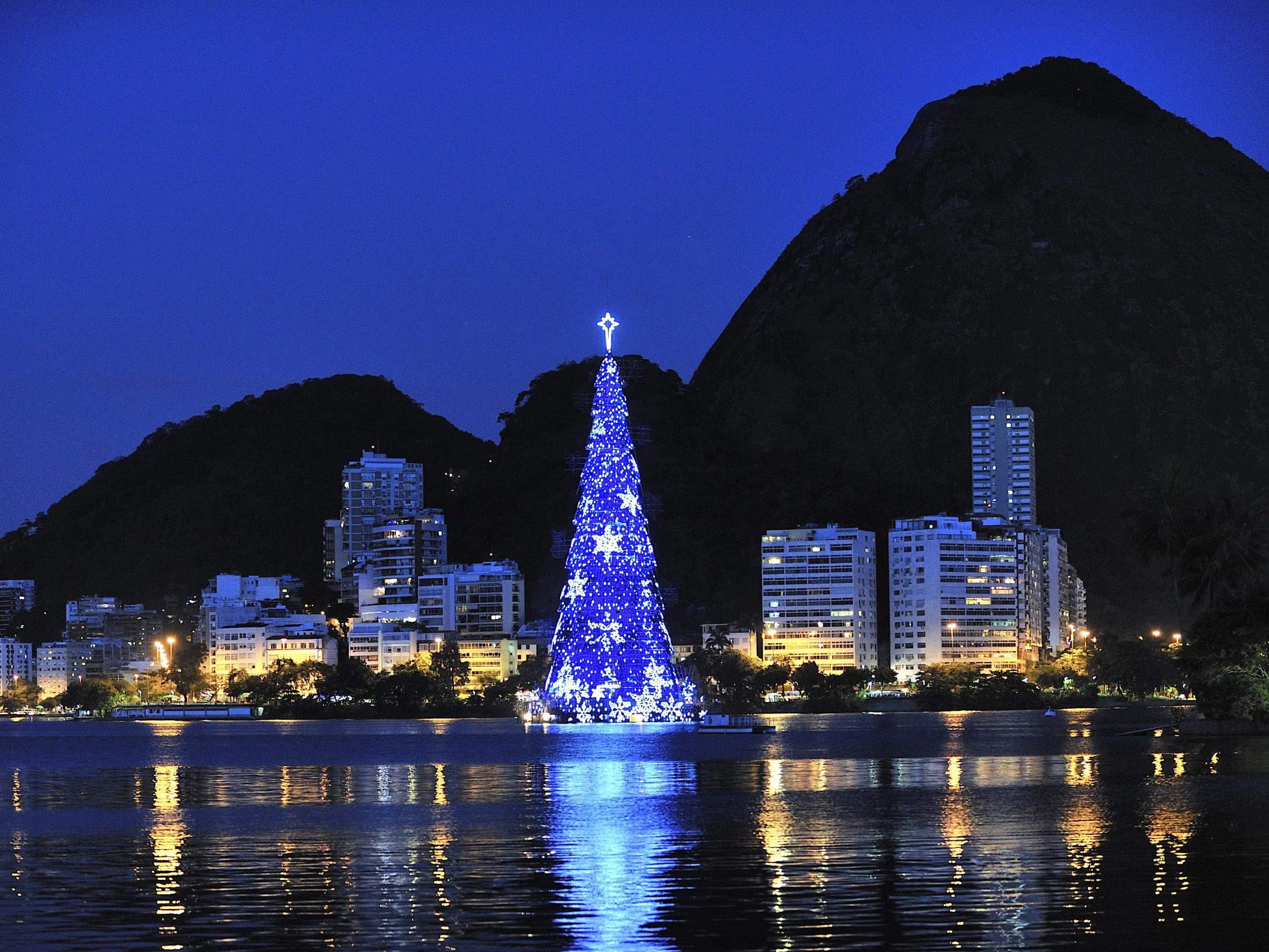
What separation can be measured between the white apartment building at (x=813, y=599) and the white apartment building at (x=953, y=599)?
14.4 ft

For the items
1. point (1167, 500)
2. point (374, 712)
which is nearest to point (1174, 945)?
point (1167, 500)

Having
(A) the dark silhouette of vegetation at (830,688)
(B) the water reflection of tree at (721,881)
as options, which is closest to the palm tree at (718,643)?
(A) the dark silhouette of vegetation at (830,688)

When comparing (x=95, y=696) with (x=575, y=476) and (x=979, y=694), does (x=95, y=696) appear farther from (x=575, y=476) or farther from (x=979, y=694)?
(x=979, y=694)

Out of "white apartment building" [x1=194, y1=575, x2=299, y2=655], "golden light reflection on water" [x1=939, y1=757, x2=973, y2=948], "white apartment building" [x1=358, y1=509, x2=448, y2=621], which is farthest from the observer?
"white apartment building" [x1=358, y1=509, x2=448, y2=621]

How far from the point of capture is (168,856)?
29.3m

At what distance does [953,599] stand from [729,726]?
3132 inches

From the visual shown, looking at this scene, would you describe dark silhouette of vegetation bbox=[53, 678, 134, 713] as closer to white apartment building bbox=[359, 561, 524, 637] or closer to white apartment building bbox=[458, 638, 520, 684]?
white apartment building bbox=[359, 561, 524, 637]

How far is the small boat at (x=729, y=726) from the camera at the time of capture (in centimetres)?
8788

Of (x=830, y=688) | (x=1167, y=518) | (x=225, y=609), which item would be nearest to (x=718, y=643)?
(x=830, y=688)

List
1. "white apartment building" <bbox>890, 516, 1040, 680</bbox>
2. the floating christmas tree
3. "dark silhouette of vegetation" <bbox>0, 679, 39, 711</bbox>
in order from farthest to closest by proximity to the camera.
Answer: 1. "dark silhouette of vegetation" <bbox>0, 679, 39, 711</bbox>
2. "white apartment building" <bbox>890, 516, 1040, 680</bbox>
3. the floating christmas tree

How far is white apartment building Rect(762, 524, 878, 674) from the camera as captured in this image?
164125 millimetres

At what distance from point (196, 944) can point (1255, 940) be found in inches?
465

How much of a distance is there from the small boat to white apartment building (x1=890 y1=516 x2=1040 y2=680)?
74681 mm

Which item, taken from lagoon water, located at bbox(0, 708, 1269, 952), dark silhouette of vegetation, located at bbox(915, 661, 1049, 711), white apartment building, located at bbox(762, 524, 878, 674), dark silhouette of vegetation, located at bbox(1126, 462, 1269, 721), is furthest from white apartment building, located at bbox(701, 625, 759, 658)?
lagoon water, located at bbox(0, 708, 1269, 952)
